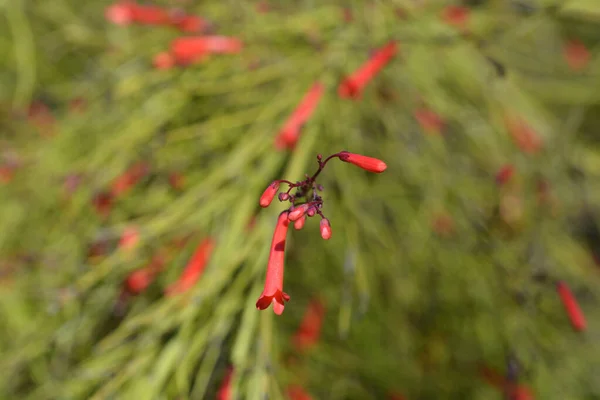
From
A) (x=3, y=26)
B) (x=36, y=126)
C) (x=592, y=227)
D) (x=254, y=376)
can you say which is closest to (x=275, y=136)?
(x=254, y=376)

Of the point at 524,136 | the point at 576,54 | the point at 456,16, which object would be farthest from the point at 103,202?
the point at 576,54

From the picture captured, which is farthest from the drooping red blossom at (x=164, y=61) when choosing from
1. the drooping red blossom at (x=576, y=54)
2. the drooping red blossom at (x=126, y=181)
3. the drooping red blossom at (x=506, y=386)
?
the drooping red blossom at (x=576, y=54)

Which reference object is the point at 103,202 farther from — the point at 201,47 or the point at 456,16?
the point at 456,16

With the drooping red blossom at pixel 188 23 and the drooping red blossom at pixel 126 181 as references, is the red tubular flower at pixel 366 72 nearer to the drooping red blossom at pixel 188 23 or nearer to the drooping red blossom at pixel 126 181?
the drooping red blossom at pixel 188 23

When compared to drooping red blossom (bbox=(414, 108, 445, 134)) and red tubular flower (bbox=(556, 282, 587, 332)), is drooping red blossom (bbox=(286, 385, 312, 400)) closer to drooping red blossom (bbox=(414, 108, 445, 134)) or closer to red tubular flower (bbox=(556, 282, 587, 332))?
red tubular flower (bbox=(556, 282, 587, 332))

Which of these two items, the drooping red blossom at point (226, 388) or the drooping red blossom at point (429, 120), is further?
the drooping red blossom at point (429, 120)
